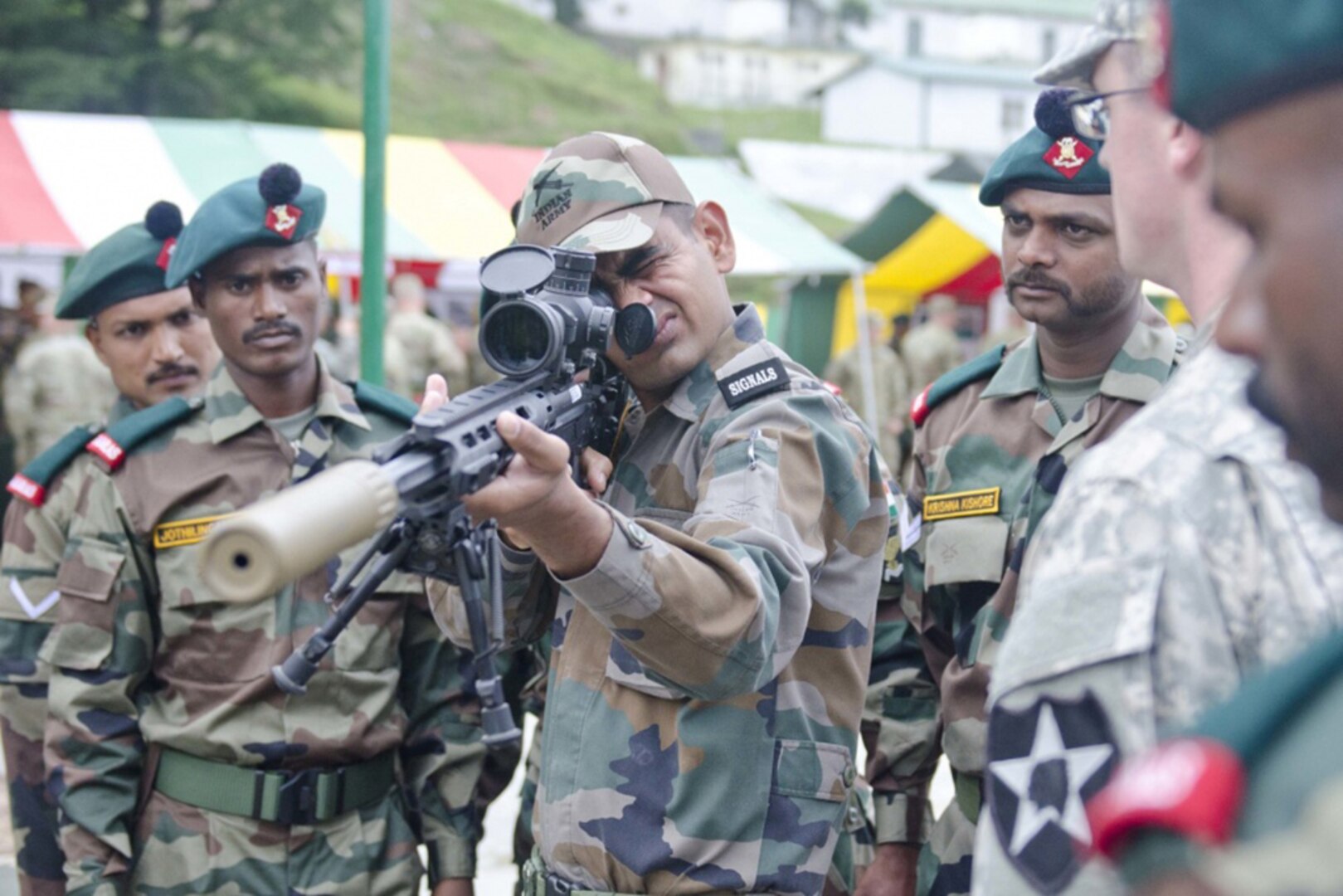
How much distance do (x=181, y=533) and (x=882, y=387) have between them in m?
11.7

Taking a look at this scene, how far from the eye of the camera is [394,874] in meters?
3.20

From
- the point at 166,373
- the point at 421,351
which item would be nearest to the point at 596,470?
the point at 166,373

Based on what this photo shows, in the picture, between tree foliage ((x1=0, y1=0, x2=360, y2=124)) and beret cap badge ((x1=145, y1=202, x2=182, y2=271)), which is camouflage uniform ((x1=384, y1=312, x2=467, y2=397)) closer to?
beret cap badge ((x1=145, y1=202, x2=182, y2=271))

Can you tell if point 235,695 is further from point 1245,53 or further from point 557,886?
point 1245,53

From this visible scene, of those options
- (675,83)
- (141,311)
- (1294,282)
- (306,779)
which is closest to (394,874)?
(306,779)

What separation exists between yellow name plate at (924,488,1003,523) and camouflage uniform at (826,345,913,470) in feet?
33.7

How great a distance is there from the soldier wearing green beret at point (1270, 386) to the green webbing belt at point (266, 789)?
8.18 feet

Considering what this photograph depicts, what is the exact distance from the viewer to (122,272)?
14.5ft

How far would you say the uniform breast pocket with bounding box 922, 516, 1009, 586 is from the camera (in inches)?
120

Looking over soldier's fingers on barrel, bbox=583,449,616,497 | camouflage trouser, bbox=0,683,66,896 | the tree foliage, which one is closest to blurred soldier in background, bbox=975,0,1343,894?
soldier's fingers on barrel, bbox=583,449,616,497

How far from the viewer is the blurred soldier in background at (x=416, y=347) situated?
13.0 metres

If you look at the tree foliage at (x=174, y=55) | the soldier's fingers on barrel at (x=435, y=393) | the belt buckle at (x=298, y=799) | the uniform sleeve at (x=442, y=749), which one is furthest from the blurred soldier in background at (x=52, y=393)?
the tree foliage at (x=174, y=55)

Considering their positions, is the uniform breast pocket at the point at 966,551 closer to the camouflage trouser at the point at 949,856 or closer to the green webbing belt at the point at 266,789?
the camouflage trouser at the point at 949,856

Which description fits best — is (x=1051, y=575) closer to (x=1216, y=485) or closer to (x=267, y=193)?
(x=1216, y=485)
